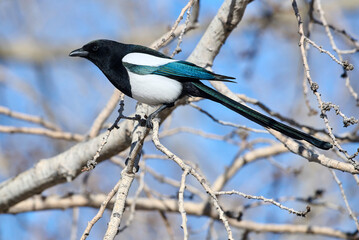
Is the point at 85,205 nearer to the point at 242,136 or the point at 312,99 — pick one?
the point at 242,136

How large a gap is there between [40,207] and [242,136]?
Result: 55.4 inches

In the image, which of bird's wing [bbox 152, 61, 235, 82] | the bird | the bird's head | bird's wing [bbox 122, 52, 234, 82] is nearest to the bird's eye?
the bird's head

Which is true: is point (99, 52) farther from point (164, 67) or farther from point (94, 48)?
point (164, 67)

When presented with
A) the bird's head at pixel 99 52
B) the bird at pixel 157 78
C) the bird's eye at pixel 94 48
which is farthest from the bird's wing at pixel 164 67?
the bird's eye at pixel 94 48

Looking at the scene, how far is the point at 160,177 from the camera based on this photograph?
3.57 meters

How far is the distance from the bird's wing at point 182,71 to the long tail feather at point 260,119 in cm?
8

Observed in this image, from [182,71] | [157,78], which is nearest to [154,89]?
[157,78]

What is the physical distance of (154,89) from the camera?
2.69 m

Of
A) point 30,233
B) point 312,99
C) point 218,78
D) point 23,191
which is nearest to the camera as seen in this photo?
point 218,78

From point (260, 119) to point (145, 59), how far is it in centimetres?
69

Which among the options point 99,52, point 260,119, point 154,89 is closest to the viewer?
point 260,119

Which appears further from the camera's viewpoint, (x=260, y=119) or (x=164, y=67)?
(x=164, y=67)

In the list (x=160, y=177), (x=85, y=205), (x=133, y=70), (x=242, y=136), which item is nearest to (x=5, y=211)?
(x=85, y=205)

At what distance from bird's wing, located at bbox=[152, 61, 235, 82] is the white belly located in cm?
3
